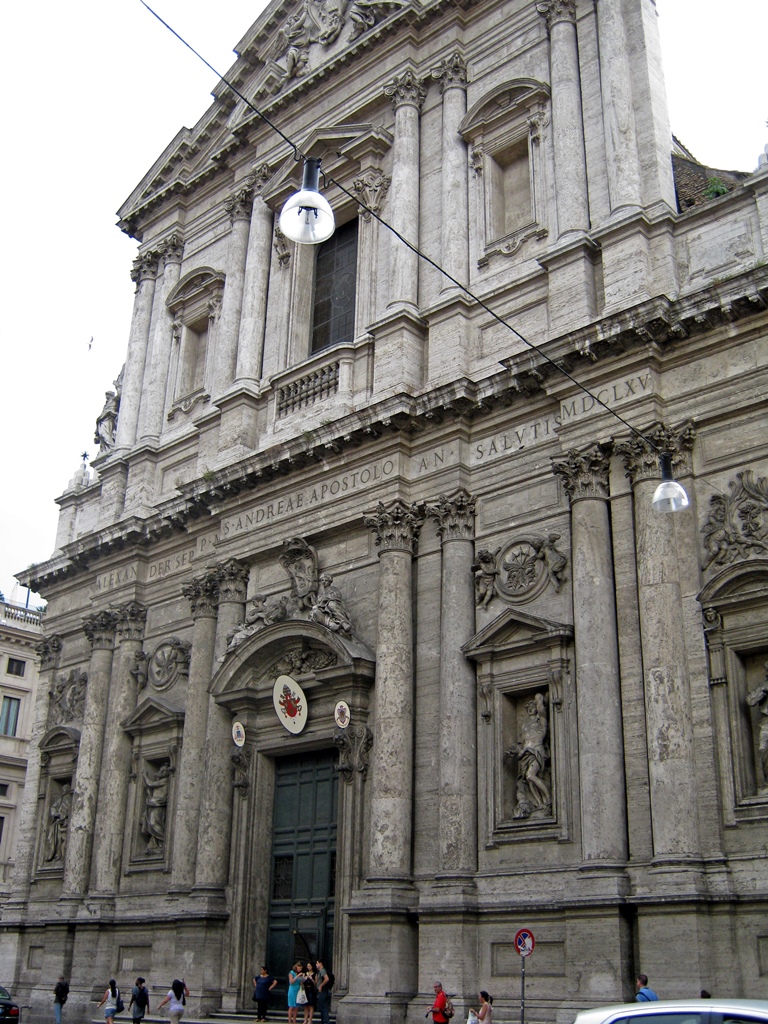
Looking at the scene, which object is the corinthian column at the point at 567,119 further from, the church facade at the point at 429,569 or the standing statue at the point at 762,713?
the standing statue at the point at 762,713

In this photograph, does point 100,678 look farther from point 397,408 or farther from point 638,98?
point 638,98

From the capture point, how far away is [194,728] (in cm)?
2011

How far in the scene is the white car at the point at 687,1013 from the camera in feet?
20.9

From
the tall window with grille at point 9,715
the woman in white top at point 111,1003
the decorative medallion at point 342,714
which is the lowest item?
the woman in white top at point 111,1003

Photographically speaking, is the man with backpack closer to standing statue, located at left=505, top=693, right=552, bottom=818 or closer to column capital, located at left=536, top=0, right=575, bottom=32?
standing statue, located at left=505, top=693, right=552, bottom=818

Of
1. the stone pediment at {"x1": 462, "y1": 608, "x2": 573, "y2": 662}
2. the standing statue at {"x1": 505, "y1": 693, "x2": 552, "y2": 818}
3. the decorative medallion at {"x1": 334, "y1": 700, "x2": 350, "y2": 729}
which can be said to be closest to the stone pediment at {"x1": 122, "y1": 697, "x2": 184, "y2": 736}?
the decorative medallion at {"x1": 334, "y1": 700, "x2": 350, "y2": 729}

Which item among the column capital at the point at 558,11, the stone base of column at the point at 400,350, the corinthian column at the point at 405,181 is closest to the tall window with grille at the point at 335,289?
the corinthian column at the point at 405,181

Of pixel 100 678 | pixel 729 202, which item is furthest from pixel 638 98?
pixel 100 678

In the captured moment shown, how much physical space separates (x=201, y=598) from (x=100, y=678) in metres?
3.55

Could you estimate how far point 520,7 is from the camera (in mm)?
20391

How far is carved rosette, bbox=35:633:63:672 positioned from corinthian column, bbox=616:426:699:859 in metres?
15.1

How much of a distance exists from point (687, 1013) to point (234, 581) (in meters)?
14.7

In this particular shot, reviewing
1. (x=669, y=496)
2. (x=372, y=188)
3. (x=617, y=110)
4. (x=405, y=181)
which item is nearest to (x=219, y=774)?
(x=669, y=496)

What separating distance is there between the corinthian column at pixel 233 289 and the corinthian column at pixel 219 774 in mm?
4556
